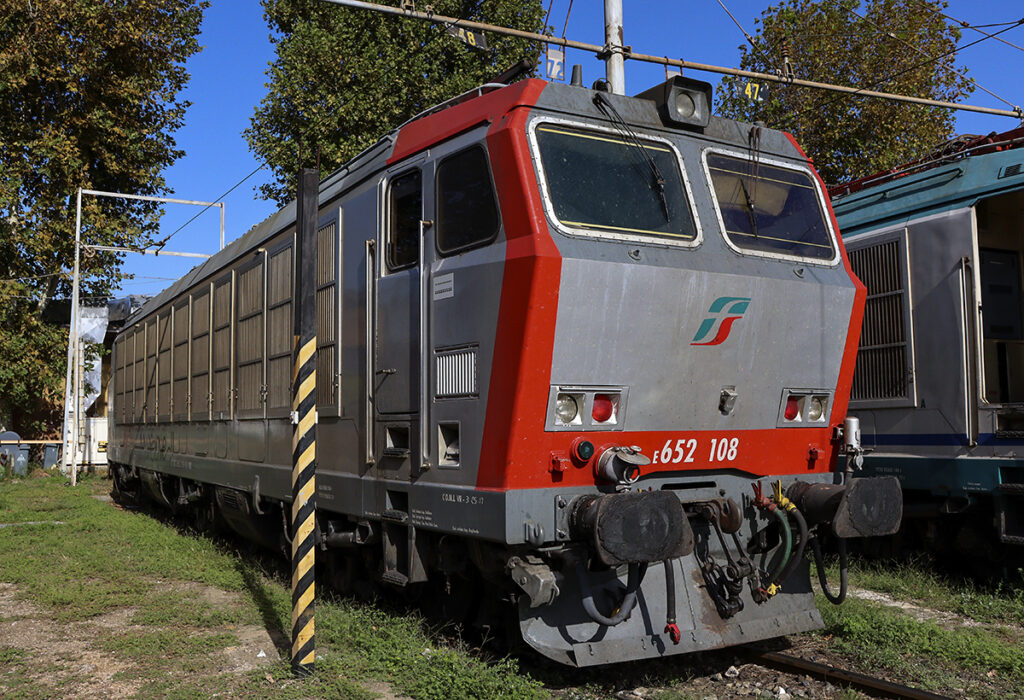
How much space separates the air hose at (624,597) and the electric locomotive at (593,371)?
0.01 m

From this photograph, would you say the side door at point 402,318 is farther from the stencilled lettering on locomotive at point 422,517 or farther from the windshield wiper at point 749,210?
the windshield wiper at point 749,210

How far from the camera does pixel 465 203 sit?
18.5ft

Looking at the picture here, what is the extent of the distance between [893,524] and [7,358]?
24.7 metres

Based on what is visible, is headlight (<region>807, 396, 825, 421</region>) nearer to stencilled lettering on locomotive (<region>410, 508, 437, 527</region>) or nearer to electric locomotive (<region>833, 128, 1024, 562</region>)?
electric locomotive (<region>833, 128, 1024, 562</region>)

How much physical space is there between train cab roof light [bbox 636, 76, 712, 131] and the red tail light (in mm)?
1926

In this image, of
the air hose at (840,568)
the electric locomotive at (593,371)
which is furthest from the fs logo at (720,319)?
the air hose at (840,568)

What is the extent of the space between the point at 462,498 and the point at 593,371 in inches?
42.8

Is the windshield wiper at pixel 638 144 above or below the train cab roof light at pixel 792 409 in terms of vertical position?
above

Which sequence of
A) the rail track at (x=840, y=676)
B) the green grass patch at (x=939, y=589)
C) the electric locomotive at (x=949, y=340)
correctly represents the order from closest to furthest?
the rail track at (x=840, y=676)
the green grass patch at (x=939, y=589)
the electric locomotive at (x=949, y=340)

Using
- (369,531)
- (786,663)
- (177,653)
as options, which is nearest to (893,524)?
(786,663)

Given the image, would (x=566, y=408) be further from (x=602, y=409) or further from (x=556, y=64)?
(x=556, y=64)

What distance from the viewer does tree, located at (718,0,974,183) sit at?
53.7ft

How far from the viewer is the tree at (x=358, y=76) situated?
19594mm

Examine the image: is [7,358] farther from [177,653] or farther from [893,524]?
[893,524]
